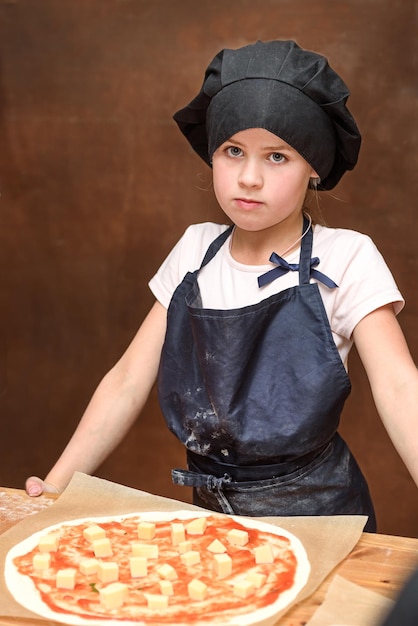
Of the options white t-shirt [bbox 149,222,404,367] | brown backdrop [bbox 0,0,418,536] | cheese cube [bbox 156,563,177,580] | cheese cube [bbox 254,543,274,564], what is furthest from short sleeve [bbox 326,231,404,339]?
brown backdrop [bbox 0,0,418,536]

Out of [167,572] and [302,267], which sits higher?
[302,267]

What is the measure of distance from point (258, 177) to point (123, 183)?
112cm

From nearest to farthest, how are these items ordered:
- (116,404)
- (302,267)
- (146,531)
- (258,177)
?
(146,531), (258,177), (302,267), (116,404)

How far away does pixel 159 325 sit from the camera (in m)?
1.84

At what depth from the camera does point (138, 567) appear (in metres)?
1.21

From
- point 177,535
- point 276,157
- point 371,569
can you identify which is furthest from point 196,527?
point 276,157

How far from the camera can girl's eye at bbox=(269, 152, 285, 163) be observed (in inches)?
63.2

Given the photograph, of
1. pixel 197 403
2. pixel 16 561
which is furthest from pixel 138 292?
pixel 16 561

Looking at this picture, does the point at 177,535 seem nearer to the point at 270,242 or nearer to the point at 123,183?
the point at 270,242

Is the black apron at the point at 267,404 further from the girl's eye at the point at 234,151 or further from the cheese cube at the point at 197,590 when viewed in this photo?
the cheese cube at the point at 197,590

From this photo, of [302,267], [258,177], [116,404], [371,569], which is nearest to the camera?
[371,569]

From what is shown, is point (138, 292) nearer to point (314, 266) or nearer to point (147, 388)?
point (147, 388)

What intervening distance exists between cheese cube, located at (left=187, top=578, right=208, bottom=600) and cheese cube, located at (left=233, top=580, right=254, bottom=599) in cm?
4

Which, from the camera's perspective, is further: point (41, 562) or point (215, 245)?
point (215, 245)
